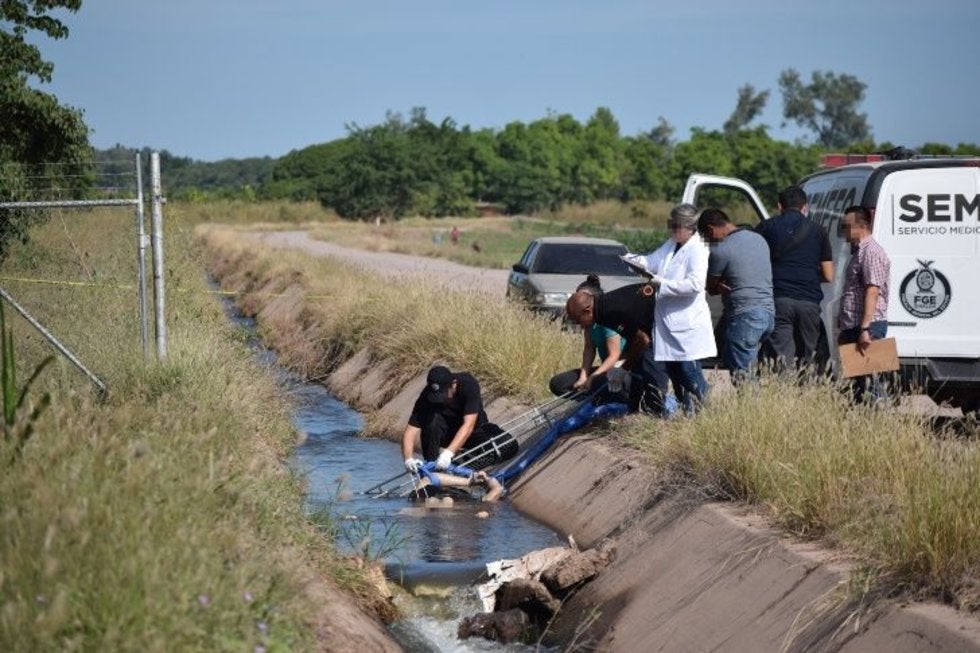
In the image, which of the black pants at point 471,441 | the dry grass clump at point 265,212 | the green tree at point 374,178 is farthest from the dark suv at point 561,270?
the green tree at point 374,178

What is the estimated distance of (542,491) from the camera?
1312cm

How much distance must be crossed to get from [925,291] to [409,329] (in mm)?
8793

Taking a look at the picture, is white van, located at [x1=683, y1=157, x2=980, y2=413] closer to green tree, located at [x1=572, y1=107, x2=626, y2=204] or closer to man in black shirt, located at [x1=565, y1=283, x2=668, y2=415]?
man in black shirt, located at [x1=565, y1=283, x2=668, y2=415]

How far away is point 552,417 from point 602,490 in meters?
2.67

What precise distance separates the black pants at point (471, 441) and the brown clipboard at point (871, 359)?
317cm

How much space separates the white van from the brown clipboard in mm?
961

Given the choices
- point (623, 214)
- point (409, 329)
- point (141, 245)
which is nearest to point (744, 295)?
point (141, 245)

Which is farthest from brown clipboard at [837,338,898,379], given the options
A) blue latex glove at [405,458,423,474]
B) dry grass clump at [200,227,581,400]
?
dry grass clump at [200,227,581,400]

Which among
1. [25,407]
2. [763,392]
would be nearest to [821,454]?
[763,392]

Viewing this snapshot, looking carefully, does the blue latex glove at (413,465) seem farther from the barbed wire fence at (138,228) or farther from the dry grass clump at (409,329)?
the dry grass clump at (409,329)

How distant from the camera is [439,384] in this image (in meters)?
13.7

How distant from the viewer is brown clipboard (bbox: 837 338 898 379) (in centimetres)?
1222

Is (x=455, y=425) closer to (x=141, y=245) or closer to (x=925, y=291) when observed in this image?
(x=141, y=245)

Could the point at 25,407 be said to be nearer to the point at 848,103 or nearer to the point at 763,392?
the point at 763,392
